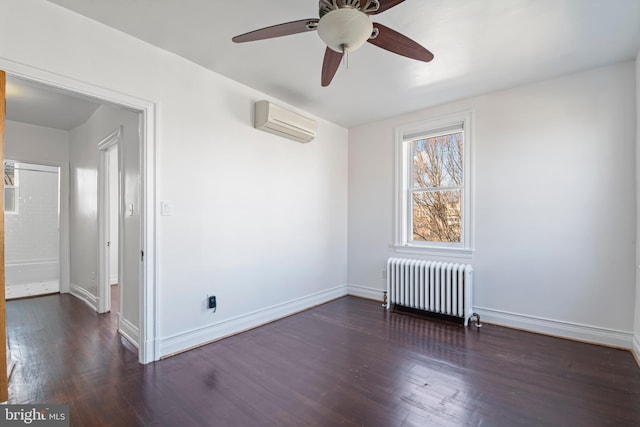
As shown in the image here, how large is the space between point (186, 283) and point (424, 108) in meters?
3.47

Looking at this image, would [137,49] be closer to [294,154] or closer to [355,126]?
[294,154]

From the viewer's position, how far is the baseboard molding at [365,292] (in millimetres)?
4332

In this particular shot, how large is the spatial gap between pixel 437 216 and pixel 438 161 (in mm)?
728

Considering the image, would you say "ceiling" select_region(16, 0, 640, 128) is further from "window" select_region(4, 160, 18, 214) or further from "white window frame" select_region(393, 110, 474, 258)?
"window" select_region(4, 160, 18, 214)

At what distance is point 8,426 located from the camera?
1.62 m

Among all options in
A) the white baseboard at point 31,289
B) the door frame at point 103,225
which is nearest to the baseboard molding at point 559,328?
the door frame at point 103,225

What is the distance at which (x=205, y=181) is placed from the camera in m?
2.90

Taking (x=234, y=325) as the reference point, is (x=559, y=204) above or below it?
above

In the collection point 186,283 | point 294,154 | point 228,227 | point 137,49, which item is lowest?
point 186,283

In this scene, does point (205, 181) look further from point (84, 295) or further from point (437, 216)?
point (84, 295)

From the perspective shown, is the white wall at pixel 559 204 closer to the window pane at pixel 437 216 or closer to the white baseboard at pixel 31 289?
the window pane at pixel 437 216

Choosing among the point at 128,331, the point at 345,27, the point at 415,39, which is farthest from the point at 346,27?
the point at 128,331

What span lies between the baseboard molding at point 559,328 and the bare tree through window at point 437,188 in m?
0.94

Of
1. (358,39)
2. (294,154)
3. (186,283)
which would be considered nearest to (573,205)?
(358,39)
